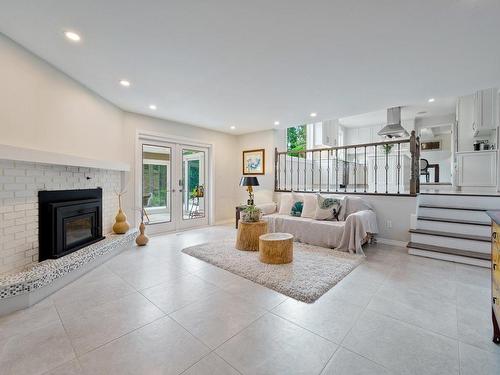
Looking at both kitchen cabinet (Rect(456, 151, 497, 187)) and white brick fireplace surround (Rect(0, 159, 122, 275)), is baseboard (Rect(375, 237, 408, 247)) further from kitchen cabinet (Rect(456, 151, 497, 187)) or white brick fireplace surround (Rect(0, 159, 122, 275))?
white brick fireplace surround (Rect(0, 159, 122, 275))

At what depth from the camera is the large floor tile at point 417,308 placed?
1.85m

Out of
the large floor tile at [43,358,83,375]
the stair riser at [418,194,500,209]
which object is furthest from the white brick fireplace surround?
the stair riser at [418,194,500,209]

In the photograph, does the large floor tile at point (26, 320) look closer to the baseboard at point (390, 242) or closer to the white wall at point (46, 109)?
the white wall at point (46, 109)

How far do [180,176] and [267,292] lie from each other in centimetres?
370

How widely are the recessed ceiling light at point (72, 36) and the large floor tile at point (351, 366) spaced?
3469 millimetres

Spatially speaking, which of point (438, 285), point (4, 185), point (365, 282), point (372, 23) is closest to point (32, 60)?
point (4, 185)

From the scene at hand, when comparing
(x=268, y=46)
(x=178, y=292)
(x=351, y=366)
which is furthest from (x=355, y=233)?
(x=268, y=46)

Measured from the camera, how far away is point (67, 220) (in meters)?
2.93

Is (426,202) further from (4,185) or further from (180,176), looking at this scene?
(4,185)

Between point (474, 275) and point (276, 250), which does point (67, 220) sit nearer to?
point (276, 250)

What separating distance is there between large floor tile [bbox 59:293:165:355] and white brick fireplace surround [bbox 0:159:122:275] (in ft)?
3.52

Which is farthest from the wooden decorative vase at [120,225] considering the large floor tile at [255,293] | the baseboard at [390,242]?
the baseboard at [390,242]

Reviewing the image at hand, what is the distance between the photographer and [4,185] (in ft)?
7.46

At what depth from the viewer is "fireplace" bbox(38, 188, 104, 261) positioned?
268 centimetres
